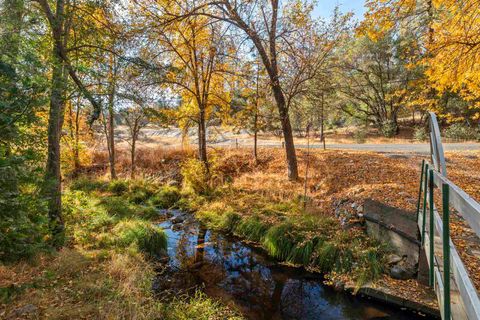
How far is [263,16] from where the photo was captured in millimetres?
8977

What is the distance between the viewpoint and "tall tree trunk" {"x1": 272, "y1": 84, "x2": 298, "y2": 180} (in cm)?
954

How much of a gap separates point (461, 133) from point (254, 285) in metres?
20.9

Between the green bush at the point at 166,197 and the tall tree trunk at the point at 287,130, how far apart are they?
188 inches

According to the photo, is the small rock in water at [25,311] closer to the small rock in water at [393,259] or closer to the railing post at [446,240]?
the railing post at [446,240]

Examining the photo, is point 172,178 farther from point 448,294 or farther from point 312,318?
point 448,294

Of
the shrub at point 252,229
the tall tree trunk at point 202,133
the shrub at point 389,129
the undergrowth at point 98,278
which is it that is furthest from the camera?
the shrub at point 389,129

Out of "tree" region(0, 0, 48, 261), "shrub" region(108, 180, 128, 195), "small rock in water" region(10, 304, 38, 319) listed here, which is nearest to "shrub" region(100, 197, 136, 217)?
"shrub" region(108, 180, 128, 195)

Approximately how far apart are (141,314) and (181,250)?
325 cm

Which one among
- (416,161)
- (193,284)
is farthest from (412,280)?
(416,161)

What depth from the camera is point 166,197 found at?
37.1 feet

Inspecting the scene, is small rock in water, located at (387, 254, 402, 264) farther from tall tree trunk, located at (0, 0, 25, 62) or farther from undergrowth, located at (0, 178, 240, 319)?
tall tree trunk, located at (0, 0, 25, 62)

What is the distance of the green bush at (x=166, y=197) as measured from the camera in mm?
10970

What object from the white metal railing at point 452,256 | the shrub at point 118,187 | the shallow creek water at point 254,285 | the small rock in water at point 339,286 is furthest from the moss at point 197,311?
the shrub at point 118,187

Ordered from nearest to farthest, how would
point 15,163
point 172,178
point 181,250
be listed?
1. point 15,163
2. point 181,250
3. point 172,178
